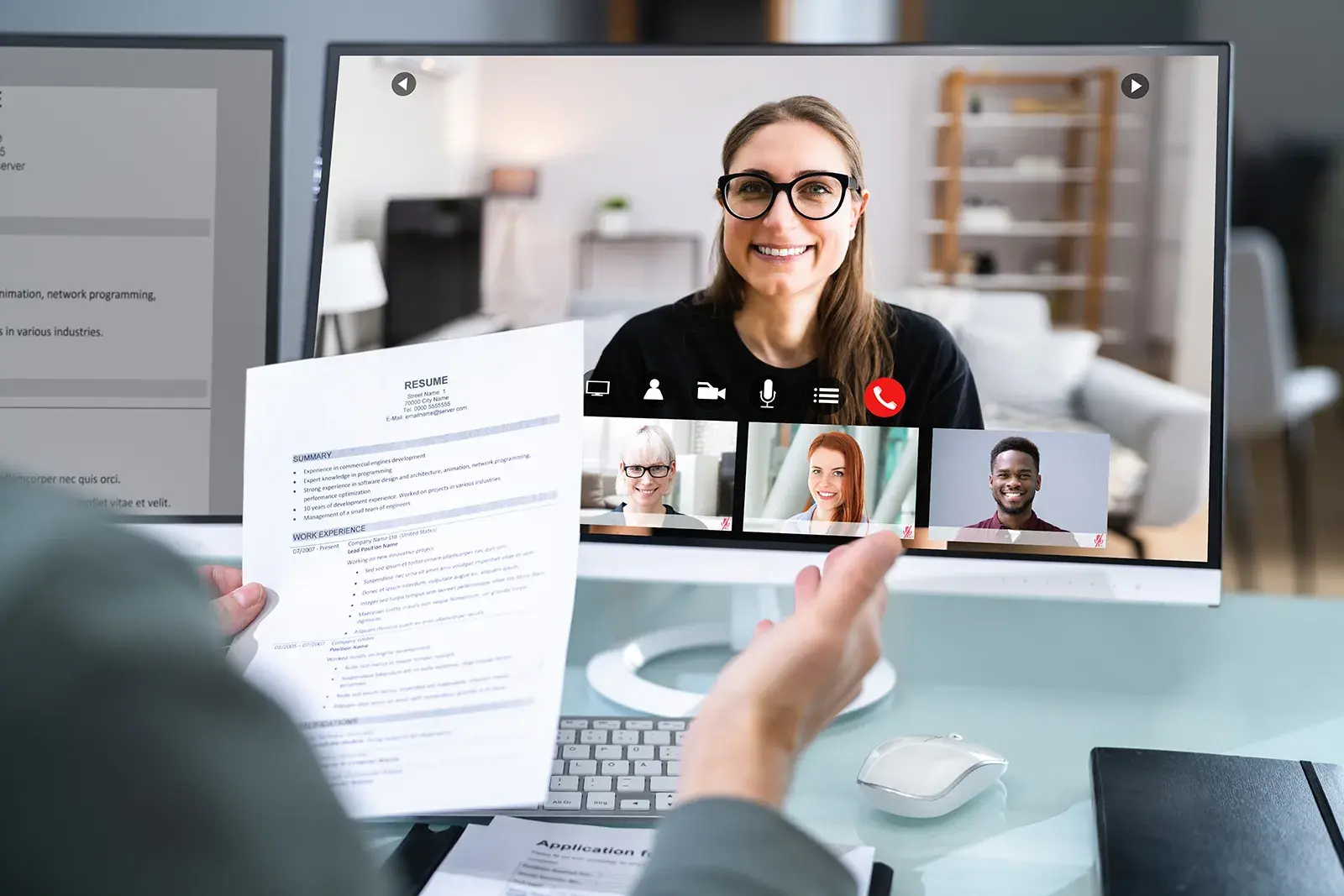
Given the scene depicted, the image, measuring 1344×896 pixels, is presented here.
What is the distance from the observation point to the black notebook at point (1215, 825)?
57 cm

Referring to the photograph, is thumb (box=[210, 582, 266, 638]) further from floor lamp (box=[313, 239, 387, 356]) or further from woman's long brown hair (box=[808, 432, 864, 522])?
woman's long brown hair (box=[808, 432, 864, 522])

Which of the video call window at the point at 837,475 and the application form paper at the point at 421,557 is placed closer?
the application form paper at the point at 421,557

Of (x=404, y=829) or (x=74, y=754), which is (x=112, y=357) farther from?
(x=74, y=754)

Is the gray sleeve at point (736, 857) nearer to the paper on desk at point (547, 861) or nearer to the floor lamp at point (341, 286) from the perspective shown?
the paper on desk at point (547, 861)

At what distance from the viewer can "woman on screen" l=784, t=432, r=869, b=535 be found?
81 centimetres

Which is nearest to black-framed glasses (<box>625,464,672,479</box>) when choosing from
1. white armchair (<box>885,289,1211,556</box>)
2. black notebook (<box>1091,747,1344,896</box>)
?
white armchair (<box>885,289,1211,556</box>)

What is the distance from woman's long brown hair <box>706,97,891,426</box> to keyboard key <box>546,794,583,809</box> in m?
0.31

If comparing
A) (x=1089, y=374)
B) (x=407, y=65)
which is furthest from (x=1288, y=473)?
(x=407, y=65)

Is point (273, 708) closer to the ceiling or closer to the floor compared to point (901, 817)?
closer to the ceiling

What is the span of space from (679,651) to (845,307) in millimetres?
362

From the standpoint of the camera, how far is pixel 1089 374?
2.71 ft

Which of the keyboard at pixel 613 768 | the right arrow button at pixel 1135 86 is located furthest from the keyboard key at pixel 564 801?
the right arrow button at pixel 1135 86

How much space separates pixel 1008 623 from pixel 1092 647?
0.09m

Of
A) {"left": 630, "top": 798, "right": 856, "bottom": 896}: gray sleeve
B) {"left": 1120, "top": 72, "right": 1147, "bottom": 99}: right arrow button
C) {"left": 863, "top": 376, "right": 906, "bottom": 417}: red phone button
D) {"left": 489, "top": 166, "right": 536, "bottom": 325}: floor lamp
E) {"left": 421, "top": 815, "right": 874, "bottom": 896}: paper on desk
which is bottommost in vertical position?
{"left": 421, "top": 815, "right": 874, "bottom": 896}: paper on desk
